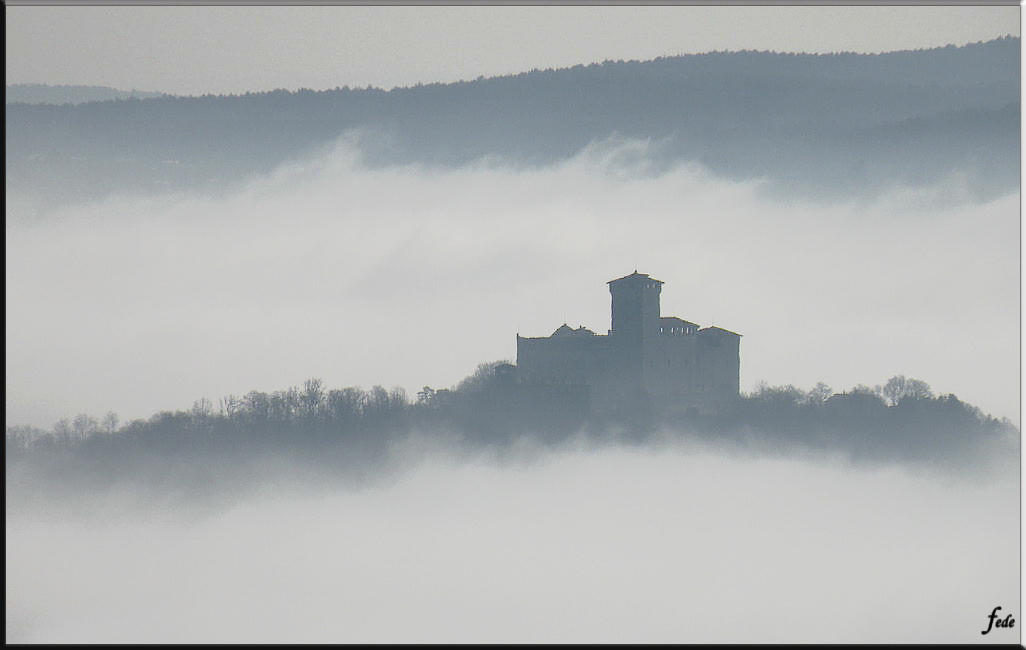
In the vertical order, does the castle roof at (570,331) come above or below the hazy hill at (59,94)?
below

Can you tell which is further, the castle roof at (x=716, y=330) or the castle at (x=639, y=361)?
the castle at (x=639, y=361)

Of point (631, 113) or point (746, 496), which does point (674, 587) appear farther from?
point (631, 113)

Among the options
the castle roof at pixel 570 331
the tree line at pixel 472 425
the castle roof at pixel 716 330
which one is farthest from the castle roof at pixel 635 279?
the tree line at pixel 472 425

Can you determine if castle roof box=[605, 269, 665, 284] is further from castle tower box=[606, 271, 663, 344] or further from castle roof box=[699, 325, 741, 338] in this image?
castle roof box=[699, 325, 741, 338]

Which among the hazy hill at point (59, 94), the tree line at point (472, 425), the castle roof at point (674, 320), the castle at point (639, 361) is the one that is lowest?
the tree line at point (472, 425)

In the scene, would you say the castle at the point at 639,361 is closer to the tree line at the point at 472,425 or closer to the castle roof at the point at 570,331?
the castle roof at the point at 570,331

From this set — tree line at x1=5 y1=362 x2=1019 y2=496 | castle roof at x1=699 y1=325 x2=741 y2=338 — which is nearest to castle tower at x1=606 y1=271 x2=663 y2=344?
castle roof at x1=699 y1=325 x2=741 y2=338

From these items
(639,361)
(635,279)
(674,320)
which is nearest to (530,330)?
(635,279)
